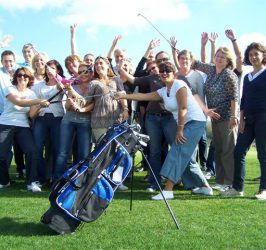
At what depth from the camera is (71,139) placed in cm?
722

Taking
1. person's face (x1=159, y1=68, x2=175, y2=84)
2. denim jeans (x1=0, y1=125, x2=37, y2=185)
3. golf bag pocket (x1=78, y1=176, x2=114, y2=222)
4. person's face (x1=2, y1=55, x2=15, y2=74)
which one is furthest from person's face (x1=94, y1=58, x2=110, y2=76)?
golf bag pocket (x1=78, y1=176, x2=114, y2=222)

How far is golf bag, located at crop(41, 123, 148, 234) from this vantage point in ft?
14.9

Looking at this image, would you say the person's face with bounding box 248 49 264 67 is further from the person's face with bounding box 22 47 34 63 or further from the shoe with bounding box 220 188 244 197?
the person's face with bounding box 22 47 34 63

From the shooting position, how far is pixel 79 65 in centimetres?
749

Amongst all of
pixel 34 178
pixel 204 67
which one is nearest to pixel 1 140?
pixel 34 178

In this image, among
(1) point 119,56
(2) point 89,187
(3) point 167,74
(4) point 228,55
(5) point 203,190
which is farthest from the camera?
(1) point 119,56

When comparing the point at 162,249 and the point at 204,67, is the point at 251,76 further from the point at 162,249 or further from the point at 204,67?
the point at 162,249

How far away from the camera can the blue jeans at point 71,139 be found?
7148 millimetres

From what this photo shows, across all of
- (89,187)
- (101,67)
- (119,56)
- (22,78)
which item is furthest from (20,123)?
(89,187)

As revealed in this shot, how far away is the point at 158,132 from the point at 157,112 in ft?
1.09

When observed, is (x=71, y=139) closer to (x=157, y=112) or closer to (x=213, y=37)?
(x=157, y=112)

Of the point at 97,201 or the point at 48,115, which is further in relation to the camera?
the point at 48,115

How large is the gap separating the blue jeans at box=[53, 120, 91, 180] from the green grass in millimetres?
786

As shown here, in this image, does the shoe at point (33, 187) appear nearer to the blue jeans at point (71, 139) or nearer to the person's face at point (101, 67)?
the blue jeans at point (71, 139)
